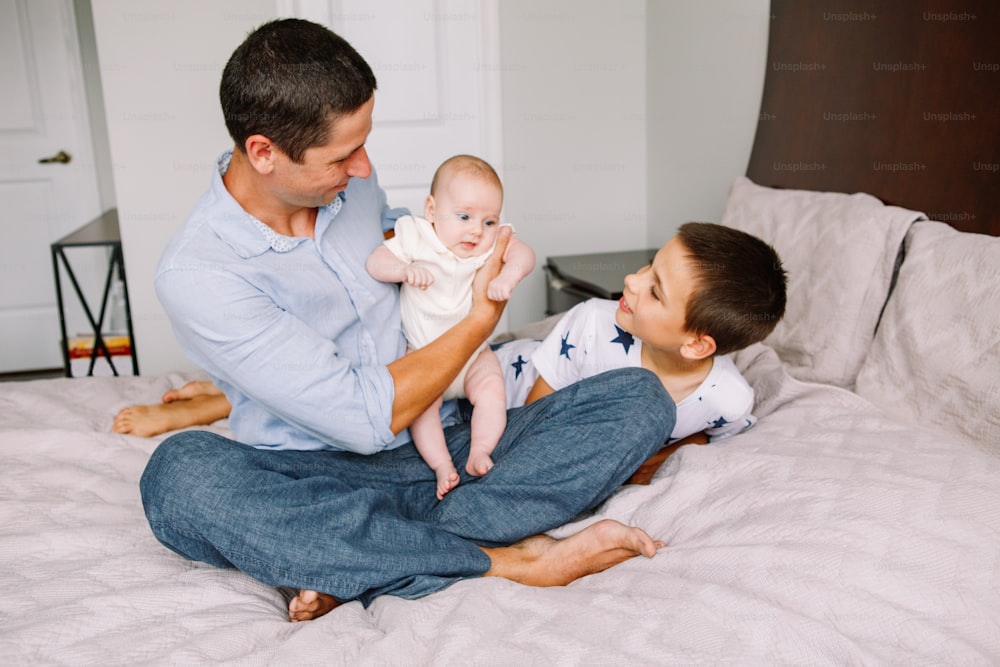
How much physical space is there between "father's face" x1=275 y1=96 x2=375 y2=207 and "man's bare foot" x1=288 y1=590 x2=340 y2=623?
62 cm

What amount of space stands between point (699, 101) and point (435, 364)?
1.96m

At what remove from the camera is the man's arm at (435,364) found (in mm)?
1374

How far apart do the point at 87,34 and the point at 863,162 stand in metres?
3.57

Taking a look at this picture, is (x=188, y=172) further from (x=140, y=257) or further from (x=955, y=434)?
(x=955, y=434)

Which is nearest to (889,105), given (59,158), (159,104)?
(159,104)

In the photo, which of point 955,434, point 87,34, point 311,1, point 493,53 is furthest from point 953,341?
point 87,34

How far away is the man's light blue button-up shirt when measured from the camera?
4.27 feet

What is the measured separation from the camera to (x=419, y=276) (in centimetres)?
152

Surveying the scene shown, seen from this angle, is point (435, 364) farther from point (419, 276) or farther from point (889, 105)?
point (889, 105)

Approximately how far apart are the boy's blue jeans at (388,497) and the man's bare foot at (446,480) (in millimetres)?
26

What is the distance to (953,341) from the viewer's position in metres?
1.45

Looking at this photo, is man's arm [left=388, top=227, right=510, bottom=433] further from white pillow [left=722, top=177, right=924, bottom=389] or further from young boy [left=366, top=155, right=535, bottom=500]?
white pillow [left=722, top=177, right=924, bottom=389]

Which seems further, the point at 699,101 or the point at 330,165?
the point at 699,101

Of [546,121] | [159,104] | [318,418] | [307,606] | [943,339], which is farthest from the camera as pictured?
[546,121]
